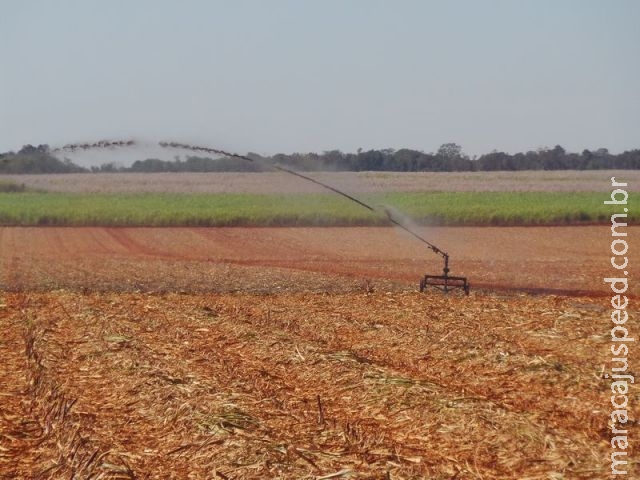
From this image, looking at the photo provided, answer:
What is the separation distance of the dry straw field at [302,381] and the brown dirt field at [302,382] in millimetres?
31

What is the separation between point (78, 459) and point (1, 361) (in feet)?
15.8

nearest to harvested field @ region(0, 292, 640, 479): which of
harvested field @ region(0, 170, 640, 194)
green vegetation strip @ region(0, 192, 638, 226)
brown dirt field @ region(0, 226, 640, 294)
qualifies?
brown dirt field @ region(0, 226, 640, 294)

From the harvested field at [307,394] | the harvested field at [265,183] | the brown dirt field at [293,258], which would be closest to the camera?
the harvested field at [307,394]

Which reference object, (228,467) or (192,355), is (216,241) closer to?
(192,355)

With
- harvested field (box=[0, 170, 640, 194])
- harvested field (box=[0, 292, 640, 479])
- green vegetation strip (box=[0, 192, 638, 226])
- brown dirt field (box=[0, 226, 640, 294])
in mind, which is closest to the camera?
harvested field (box=[0, 292, 640, 479])

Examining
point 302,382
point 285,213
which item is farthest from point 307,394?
point 285,213

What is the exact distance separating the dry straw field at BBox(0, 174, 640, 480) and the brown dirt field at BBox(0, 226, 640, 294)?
800 millimetres

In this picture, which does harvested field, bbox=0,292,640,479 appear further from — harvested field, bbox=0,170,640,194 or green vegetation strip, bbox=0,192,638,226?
harvested field, bbox=0,170,640,194

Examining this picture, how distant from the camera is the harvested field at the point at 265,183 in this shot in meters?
70.2

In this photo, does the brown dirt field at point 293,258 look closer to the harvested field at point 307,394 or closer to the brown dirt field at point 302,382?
the brown dirt field at point 302,382

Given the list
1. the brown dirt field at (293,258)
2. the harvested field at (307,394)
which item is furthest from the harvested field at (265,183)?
the harvested field at (307,394)

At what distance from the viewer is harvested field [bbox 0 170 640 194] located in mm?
70250

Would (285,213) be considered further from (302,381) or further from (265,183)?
(302,381)

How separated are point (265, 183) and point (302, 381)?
206 ft
